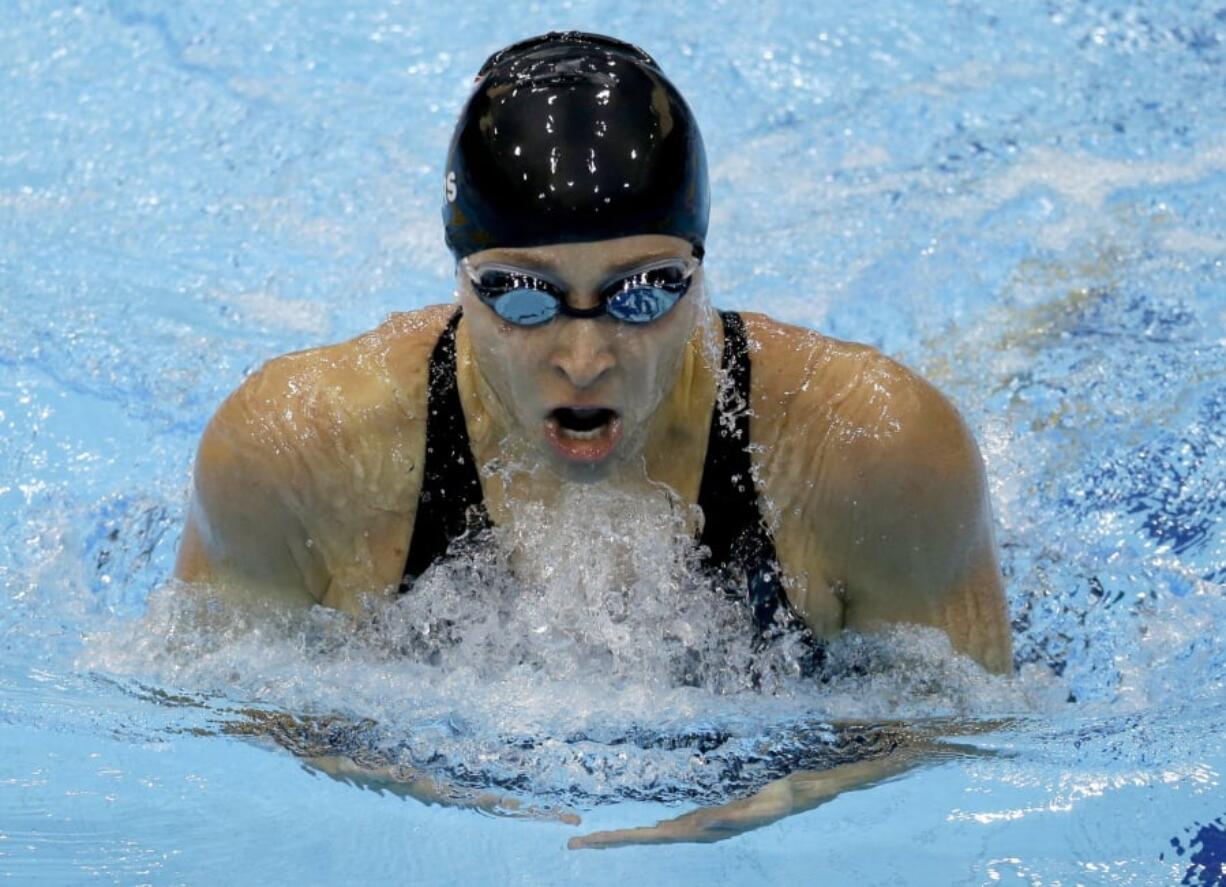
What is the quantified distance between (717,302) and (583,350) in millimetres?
2148

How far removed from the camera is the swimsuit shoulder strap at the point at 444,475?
2.54m

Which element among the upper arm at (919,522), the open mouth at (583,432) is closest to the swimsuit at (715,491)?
the upper arm at (919,522)

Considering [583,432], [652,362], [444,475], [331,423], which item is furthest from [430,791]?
[652,362]

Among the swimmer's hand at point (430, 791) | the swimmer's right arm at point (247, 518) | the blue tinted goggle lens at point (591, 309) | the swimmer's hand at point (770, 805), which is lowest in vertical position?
the swimmer's hand at point (430, 791)

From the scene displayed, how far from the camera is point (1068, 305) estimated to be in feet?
13.1

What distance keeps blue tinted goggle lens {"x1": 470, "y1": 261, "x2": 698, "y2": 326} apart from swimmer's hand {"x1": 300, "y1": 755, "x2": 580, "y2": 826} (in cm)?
86

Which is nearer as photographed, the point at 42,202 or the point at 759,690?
the point at 759,690

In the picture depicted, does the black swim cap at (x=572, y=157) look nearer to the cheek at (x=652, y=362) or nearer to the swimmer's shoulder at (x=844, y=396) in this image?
the cheek at (x=652, y=362)

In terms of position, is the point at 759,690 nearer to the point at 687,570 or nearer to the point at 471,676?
the point at 687,570

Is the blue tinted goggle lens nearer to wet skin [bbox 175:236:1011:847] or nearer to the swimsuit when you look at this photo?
wet skin [bbox 175:236:1011:847]

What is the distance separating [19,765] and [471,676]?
81 centimetres

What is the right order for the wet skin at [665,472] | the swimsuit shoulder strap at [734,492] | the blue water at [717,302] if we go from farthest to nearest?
the blue water at [717,302]
the swimsuit shoulder strap at [734,492]
the wet skin at [665,472]

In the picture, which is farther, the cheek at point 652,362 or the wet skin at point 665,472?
the wet skin at point 665,472

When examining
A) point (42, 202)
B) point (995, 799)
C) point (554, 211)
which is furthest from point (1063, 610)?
point (42, 202)
